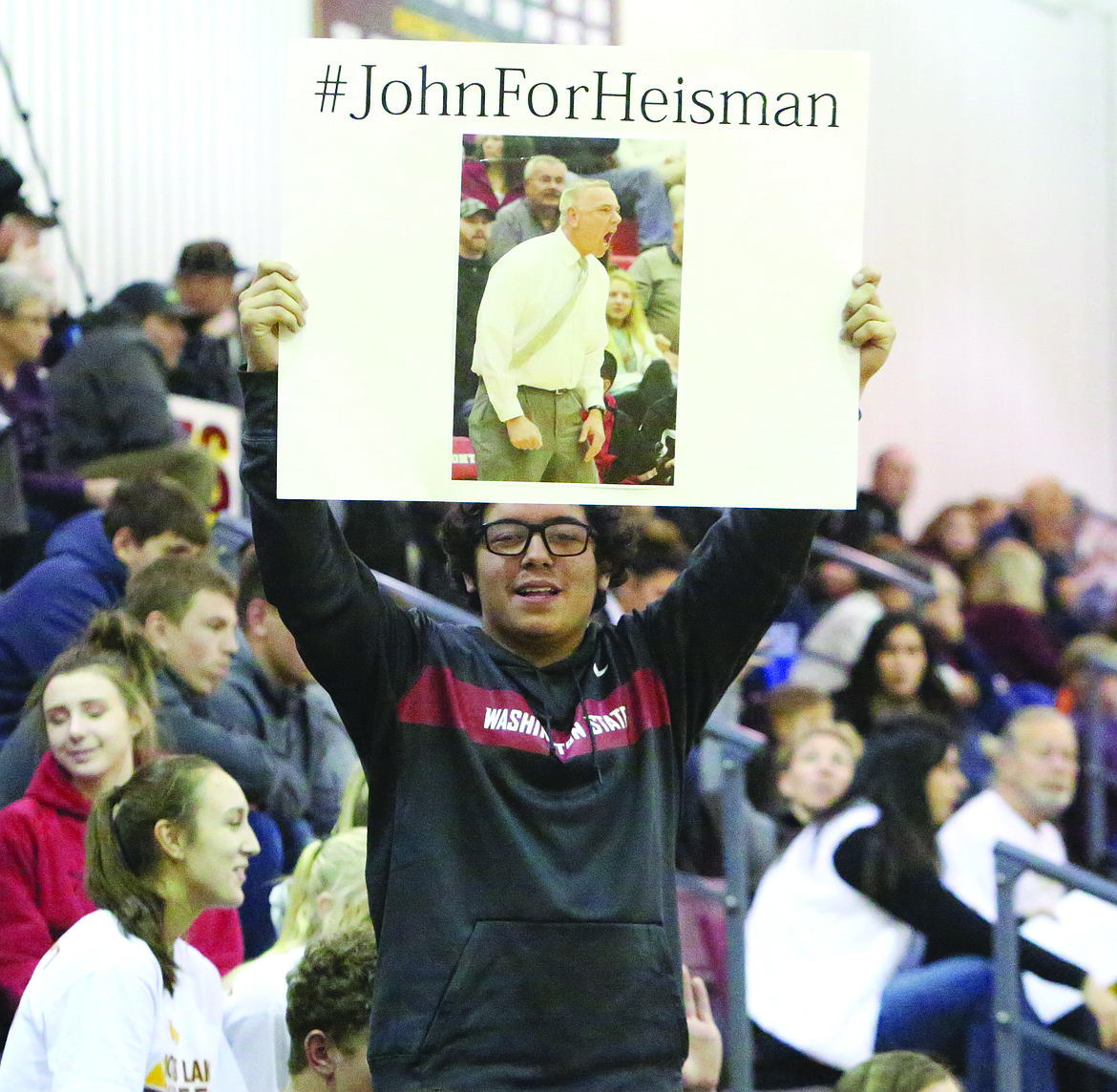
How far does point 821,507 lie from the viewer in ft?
6.50

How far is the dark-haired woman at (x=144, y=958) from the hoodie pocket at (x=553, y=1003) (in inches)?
30.5

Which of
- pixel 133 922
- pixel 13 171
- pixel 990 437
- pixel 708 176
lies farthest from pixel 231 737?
pixel 990 437

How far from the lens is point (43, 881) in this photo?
2.97 m

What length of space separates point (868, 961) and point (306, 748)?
51.4 inches

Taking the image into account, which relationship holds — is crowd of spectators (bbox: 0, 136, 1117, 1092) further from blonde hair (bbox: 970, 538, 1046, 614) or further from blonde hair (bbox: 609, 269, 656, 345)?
blonde hair (bbox: 970, 538, 1046, 614)

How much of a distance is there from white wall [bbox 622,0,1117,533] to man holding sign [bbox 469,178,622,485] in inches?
323

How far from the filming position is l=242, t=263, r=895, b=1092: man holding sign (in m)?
1.83

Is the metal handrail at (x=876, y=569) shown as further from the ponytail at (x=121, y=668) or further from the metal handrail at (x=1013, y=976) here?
the ponytail at (x=121, y=668)

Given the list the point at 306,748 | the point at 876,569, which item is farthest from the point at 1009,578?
the point at 306,748

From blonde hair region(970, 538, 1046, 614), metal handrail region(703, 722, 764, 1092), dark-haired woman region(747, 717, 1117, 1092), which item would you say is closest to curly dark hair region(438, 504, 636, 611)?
metal handrail region(703, 722, 764, 1092)

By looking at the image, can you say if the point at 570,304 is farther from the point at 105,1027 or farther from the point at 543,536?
the point at 105,1027

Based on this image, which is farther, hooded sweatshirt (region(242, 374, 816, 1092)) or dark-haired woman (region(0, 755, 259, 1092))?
dark-haired woman (region(0, 755, 259, 1092))

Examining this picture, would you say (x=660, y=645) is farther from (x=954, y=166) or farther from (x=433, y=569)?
(x=954, y=166)

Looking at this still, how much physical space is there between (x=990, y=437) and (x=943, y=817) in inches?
289
